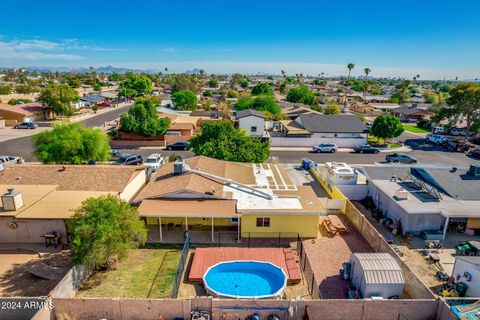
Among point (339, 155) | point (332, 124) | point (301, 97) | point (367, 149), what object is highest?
point (301, 97)

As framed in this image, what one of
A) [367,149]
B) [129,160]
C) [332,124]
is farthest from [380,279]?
[332,124]

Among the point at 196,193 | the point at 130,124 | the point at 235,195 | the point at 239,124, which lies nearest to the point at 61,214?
the point at 196,193

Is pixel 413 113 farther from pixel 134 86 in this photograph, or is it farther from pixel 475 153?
pixel 134 86

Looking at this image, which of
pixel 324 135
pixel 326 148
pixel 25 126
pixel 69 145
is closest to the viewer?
pixel 69 145

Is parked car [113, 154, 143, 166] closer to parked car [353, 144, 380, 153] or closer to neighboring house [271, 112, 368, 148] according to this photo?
neighboring house [271, 112, 368, 148]

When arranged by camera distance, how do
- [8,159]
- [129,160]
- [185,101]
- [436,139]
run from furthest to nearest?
1. [185,101]
2. [436,139]
3. [129,160]
4. [8,159]

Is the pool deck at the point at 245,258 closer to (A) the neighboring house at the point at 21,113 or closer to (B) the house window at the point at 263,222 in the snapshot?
(B) the house window at the point at 263,222

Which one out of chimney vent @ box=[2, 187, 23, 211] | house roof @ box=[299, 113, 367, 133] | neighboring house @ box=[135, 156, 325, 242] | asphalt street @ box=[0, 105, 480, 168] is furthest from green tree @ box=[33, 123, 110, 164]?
house roof @ box=[299, 113, 367, 133]

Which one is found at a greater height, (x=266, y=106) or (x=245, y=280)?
(x=266, y=106)
